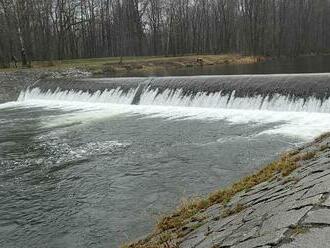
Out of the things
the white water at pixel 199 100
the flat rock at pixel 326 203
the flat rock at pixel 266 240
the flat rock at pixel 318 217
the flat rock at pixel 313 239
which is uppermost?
the flat rock at pixel 326 203

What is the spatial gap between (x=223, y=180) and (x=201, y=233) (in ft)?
14.6

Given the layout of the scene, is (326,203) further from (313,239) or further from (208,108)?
(208,108)

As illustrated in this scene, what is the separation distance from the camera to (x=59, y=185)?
10945 mm

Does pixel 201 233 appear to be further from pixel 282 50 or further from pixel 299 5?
pixel 299 5

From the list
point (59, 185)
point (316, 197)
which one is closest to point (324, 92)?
point (59, 185)

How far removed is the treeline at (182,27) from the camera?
62031 millimetres

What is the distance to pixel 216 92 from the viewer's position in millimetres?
21438

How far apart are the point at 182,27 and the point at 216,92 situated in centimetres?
4778

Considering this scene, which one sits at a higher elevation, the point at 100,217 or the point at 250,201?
the point at 250,201

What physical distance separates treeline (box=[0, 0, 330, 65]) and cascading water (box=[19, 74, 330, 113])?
29.8 meters

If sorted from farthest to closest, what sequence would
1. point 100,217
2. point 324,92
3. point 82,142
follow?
point 324,92 < point 82,142 < point 100,217

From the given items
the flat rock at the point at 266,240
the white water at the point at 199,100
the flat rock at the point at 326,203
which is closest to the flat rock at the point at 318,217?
the flat rock at the point at 326,203

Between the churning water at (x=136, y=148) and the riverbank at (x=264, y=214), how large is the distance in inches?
45.4

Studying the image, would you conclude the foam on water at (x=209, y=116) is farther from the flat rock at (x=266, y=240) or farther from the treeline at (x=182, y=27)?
→ the treeline at (x=182, y=27)
